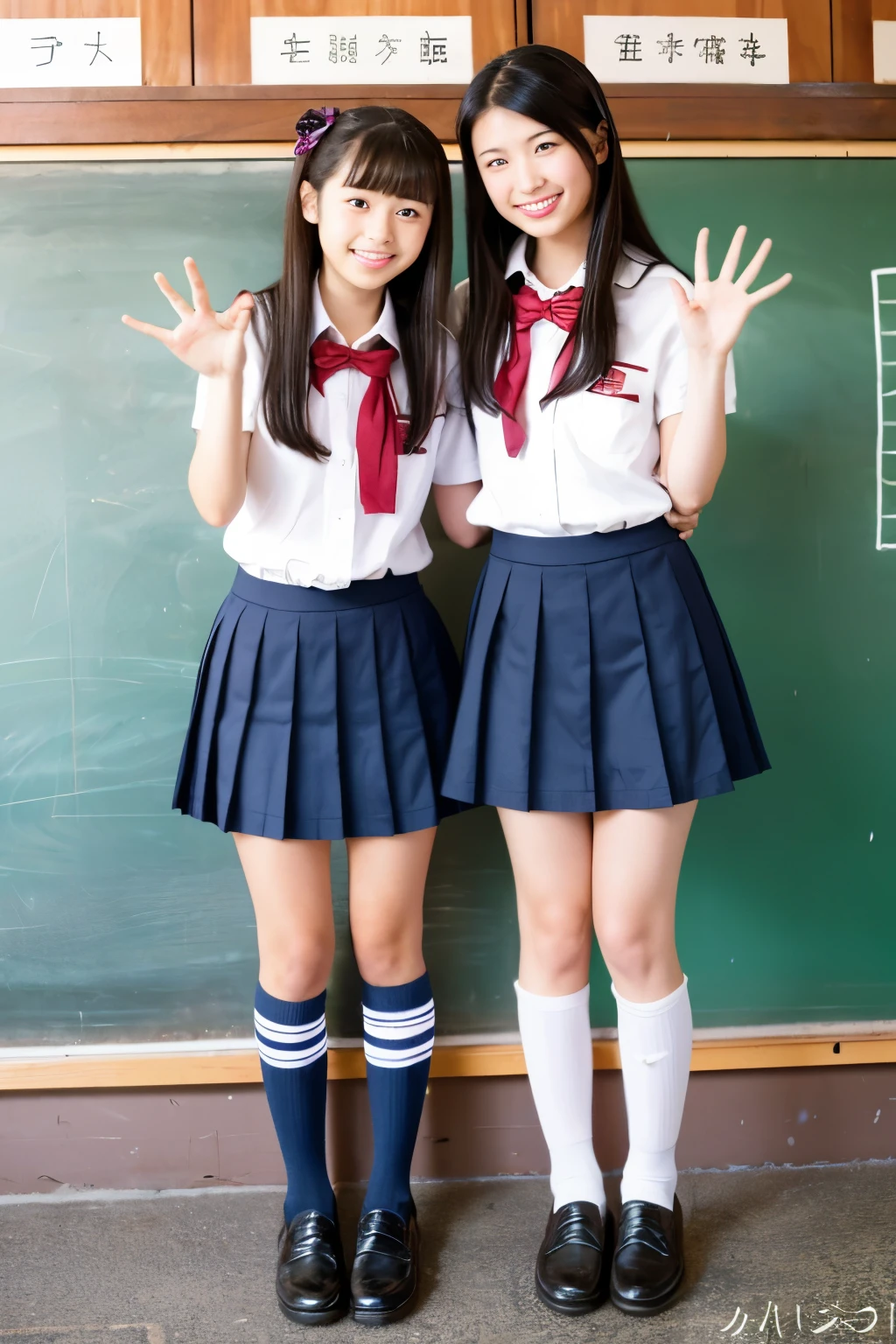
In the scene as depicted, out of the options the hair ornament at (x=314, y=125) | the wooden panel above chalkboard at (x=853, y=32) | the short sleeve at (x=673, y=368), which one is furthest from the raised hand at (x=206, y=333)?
the wooden panel above chalkboard at (x=853, y=32)

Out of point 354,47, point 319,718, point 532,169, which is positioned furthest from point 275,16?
point 319,718

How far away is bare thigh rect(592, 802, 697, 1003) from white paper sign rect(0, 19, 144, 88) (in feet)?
4.96

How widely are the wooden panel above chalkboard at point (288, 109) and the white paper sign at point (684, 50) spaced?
0.12 ft

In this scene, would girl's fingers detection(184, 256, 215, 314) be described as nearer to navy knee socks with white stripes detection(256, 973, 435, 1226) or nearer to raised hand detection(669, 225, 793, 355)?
raised hand detection(669, 225, 793, 355)

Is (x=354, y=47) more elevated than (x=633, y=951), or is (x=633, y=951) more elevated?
(x=354, y=47)

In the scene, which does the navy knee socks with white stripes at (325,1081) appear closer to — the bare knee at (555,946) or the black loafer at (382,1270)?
the black loafer at (382,1270)

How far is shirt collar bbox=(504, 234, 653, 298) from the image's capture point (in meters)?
1.44

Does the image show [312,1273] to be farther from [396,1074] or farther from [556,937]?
[556,937]

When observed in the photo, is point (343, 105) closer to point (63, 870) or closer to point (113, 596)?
Answer: point (113, 596)

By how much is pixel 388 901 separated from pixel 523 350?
34.1 inches

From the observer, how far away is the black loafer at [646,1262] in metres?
1.51

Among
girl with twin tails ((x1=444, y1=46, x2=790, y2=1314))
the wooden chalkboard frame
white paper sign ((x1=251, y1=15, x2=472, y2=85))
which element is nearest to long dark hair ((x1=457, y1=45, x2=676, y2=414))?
girl with twin tails ((x1=444, y1=46, x2=790, y2=1314))

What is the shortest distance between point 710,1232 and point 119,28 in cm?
232

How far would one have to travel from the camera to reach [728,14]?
5.74ft
